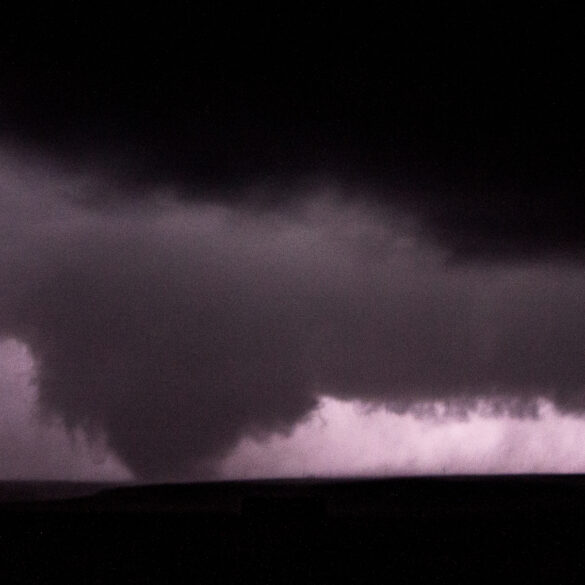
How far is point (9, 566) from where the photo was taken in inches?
1501

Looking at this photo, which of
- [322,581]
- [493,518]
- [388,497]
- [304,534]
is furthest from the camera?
[388,497]

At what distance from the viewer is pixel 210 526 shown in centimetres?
5872

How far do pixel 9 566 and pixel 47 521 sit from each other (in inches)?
1199

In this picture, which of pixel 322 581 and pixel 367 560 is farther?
pixel 367 560

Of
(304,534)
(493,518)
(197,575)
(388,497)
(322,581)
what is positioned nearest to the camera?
(322,581)

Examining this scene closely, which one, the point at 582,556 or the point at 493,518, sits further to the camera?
the point at 493,518

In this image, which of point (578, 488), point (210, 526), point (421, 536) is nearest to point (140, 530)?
point (210, 526)

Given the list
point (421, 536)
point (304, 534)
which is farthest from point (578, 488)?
point (304, 534)

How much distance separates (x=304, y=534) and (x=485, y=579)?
1114 cm

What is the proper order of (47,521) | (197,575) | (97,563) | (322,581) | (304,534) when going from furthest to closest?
1. (47,521)
2. (304,534)
3. (97,563)
4. (197,575)
5. (322,581)

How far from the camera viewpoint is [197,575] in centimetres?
3597

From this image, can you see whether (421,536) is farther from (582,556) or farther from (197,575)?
(197,575)

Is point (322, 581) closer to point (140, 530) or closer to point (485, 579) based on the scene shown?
point (485, 579)

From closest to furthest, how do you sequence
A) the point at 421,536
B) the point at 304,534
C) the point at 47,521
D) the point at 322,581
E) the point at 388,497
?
the point at 322,581, the point at 304,534, the point at 421,536, the point at 47,521, the point at 388,497
